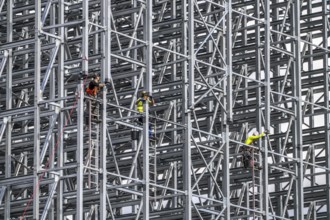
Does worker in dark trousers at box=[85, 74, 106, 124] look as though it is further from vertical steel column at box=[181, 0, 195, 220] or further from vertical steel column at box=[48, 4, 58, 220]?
vertical steel column at box=[181, 0, 195, 220]

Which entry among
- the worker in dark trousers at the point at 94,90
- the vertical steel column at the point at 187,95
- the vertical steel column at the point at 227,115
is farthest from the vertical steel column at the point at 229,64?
the worker in dark trousers at the point at 94,90

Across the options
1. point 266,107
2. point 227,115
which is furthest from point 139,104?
point 266,107

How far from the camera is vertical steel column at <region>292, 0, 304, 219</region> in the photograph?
58.5 m

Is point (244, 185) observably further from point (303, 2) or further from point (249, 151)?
point (303, 2)

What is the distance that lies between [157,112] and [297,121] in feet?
24.2

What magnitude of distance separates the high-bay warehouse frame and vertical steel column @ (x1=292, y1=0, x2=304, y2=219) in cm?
5

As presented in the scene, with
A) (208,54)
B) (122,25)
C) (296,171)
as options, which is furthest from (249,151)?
(122,25)

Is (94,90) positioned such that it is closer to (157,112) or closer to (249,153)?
(249,153)

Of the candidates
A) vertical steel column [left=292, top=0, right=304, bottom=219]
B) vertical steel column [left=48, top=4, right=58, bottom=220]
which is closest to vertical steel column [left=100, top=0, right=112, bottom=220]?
vertical steel column [left=48, top=4, right=58, bottom=220]

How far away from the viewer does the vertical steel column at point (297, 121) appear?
5847 centimetres

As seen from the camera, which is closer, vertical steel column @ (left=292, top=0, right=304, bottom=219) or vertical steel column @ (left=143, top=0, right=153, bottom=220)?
vertical steel column @ (left=143, top=0, right=153, bottom=220)

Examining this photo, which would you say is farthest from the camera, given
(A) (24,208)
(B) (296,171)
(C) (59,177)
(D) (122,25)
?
(D) (122,25)

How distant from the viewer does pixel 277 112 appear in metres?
62.4

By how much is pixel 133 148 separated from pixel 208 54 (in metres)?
4.95
